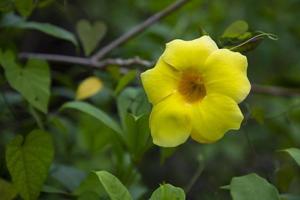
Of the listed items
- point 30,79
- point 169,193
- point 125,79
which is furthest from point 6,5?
point 169,193

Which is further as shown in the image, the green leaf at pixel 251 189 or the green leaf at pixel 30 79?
the green leaf at pixel 30 79

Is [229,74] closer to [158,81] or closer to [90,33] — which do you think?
[158,81]

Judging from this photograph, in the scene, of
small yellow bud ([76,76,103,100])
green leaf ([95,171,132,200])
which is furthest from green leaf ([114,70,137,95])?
green leaf ([95,171,132,200])

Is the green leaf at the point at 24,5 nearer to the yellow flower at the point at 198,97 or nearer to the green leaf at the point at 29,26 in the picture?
the green leaf at the point at 29,26

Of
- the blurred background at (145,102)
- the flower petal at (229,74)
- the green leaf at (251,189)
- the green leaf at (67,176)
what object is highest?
the flower petal at (229,74)

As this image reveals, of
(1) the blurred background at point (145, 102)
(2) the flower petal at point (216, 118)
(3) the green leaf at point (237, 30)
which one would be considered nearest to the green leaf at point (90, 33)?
(1) the blurred background at point (145, 102)

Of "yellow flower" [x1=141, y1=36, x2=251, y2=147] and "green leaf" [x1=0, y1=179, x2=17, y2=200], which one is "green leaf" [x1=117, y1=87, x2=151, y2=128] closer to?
"yellow flower" [x1=141, y1=36, x2=251, y2=147]

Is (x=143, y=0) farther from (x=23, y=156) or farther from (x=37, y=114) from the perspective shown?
(x=23, y=156)
